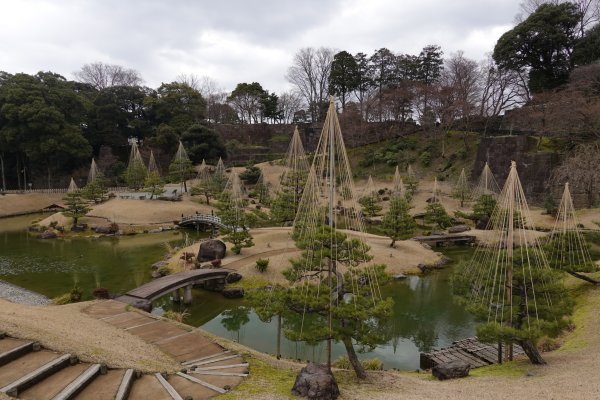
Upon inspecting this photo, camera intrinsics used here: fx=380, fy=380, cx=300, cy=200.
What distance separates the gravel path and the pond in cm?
69

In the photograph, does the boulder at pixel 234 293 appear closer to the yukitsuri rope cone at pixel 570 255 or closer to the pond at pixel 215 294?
the pond at pixel 215 294

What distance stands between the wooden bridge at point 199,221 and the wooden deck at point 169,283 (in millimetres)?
11775

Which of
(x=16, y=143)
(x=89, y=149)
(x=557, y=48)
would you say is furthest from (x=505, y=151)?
(x=16, y=143)

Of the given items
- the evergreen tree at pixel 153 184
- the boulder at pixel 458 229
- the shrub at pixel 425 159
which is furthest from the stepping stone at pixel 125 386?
the shrub at pixel 425 159

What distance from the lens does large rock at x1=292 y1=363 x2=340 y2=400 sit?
287 inches

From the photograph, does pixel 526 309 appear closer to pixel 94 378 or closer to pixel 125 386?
pixel 125 386

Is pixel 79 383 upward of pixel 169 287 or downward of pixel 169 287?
upward

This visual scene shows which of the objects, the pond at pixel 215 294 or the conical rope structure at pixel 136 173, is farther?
the conical rope structure at pixel 136 173

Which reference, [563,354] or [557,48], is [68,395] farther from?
[557,48]

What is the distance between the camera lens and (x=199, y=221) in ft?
105

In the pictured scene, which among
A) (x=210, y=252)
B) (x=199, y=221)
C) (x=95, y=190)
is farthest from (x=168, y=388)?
(x=95, y=190)

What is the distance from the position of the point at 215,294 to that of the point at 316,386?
38.3ft

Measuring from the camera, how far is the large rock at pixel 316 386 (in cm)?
730

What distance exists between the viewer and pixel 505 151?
1485 inches
